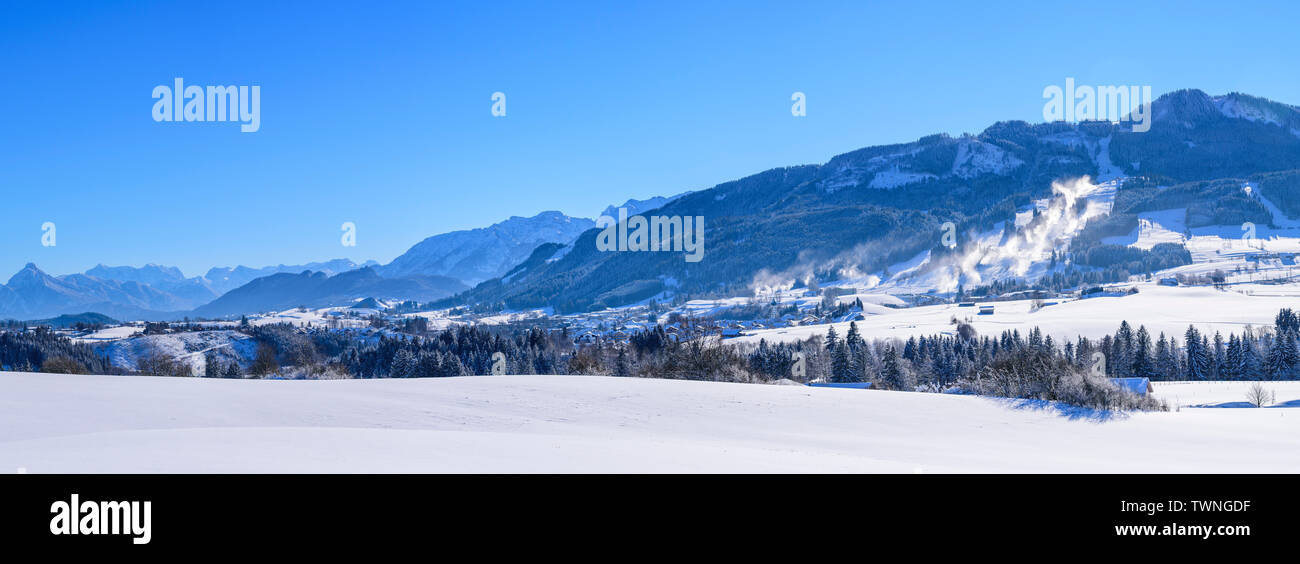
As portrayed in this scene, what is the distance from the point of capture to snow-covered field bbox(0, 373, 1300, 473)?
9.41 m

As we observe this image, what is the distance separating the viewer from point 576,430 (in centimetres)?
1919
